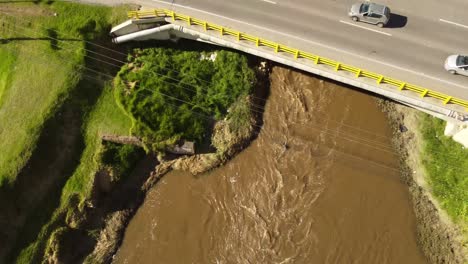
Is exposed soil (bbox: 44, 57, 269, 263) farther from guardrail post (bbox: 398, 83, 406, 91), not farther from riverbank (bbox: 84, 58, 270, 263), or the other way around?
guardrail post (bbox: 398, 83, 406, 91)

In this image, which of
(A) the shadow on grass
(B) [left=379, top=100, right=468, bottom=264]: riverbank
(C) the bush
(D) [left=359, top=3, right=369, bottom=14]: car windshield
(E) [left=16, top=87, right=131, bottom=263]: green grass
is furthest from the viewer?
(C) the bush

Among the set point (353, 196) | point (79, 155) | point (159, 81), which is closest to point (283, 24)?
point (159, 81)

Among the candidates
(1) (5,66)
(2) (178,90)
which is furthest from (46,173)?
(2) (178,90)

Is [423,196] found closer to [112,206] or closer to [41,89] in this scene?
[112,206]

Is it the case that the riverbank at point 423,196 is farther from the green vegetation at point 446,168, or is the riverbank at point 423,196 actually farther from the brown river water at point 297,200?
the brown river water at point 297,200

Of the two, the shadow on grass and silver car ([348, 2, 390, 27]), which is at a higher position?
silver car ([348, 2, 390, 27])

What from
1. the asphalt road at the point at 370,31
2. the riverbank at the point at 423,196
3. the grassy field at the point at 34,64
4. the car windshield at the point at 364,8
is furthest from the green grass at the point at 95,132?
the riverbank at the point at 423,196

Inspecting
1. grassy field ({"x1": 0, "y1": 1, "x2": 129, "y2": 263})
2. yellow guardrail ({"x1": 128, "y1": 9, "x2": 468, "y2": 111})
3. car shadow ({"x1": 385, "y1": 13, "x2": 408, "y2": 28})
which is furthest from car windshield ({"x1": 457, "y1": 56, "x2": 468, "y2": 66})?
grassy field ({"x1": 0, "y1": 1, "x2": 129, "y2": 263})

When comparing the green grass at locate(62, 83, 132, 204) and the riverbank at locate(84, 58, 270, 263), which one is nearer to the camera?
the riverbank at locate(84, 58, 270, 263)
